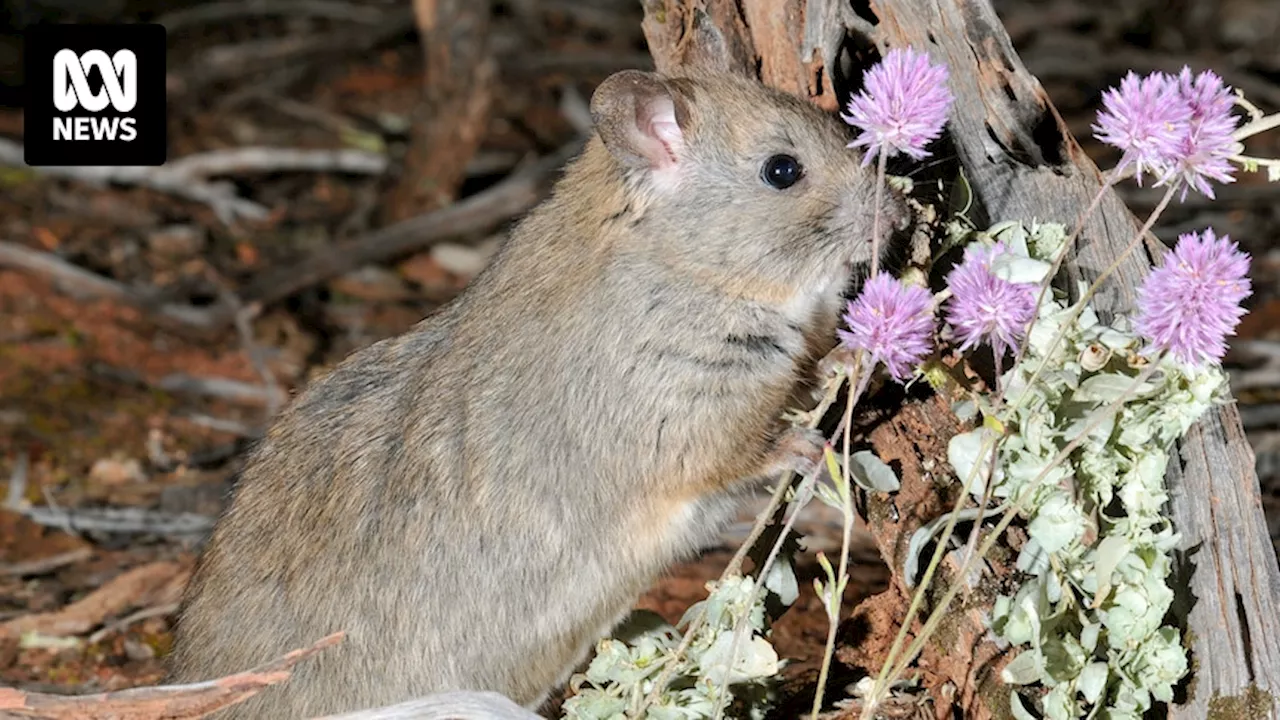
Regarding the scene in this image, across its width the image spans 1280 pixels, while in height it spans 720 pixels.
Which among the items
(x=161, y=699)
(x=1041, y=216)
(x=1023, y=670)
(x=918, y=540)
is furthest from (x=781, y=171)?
(x=161, y=699)

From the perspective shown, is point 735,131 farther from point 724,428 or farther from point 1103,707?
point 1103,707

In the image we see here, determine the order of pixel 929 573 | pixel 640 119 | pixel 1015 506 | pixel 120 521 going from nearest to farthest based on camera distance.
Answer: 1. pixel 929 573
2. pixel 1015 506
3. pixel 640 119
4. pixel 120 521

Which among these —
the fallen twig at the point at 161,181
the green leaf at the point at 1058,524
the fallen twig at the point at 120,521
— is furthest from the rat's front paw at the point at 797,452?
the fallen twig at the point at 161,181

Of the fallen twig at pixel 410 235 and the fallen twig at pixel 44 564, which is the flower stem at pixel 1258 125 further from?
the fallen twig at pixel 410 235

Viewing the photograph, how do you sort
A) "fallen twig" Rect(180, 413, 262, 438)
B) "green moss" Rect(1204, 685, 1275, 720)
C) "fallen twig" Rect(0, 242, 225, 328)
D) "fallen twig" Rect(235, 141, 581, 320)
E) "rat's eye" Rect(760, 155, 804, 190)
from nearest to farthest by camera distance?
1. "green moss" Rect(1204, 685, 1275, 720)
2. "rat's eye" Rect(760, 155, 804, 190)
3. "fallen twig" Rect(180, 413, 262, 438)
4. "fallen twig" Rect(0, 242, 225, 328)
5. "fallen twig" Rect(235, 141, 581, 320)

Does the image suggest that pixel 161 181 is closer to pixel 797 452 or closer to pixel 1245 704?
pixel 797 452

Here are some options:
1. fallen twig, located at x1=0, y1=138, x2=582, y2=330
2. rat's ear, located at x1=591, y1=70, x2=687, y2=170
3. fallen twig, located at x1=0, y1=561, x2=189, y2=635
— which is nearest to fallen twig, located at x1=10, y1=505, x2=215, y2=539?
fallen twig, located at x1=0, y1=561, x2=189, y2=635

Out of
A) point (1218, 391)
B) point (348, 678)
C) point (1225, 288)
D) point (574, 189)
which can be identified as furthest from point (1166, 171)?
point (348, 678)

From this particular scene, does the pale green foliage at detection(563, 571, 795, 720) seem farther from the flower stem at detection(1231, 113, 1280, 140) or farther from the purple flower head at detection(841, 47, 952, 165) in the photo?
the flower stem at detection(1231, 113, 1280, 140)
